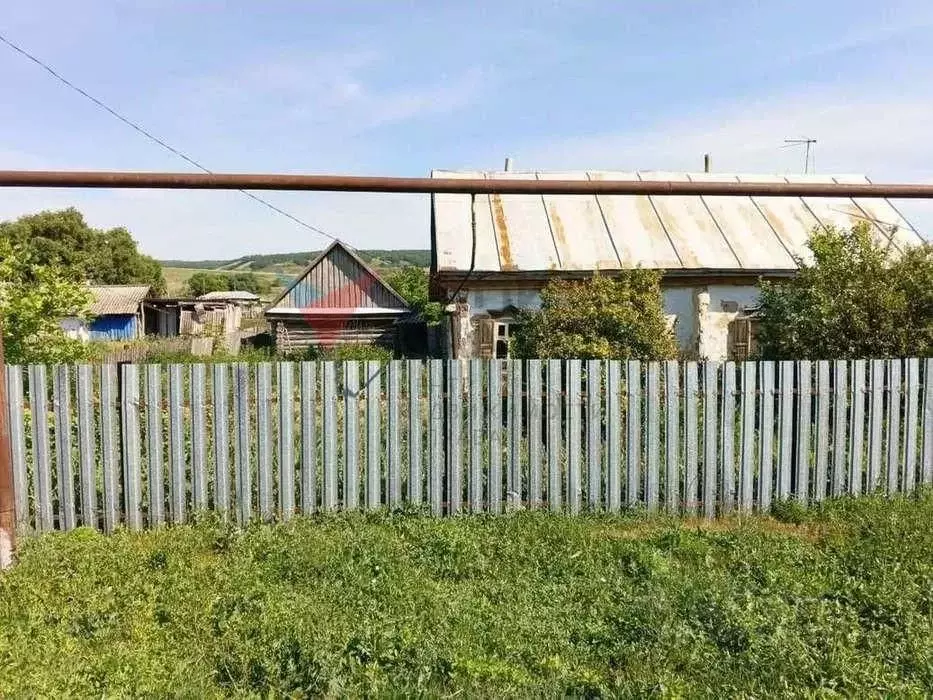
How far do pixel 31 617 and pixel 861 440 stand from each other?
6.13m

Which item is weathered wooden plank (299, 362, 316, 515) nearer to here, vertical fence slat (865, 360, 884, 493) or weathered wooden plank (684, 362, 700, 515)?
weathered wooden plank (684, 362, 700, 515)

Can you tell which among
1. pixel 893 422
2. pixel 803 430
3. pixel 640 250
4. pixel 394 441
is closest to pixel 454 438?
pixel 394 441

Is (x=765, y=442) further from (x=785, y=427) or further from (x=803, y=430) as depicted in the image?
(x=803, y=430)

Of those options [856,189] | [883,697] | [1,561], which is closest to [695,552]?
[883,697]

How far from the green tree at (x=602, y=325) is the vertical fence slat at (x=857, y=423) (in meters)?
3.52

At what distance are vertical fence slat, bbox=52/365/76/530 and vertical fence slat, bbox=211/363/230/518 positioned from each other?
107 cm

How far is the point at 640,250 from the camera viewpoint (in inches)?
515

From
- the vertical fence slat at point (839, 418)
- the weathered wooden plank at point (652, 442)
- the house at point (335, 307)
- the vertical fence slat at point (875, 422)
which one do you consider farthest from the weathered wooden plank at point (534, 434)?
the house at point (335, 307)

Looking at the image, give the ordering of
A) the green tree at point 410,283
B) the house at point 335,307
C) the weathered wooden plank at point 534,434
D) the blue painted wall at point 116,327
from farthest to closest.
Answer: the blue painted wall at point 116,327 → the green tree at point 410,283 → the house at point 335,307 → the weathered wooden plank at point 534,434

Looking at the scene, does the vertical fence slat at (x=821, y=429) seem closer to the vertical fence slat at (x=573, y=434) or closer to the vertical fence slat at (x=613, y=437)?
the vertical fence slat at (x=613, y=437)

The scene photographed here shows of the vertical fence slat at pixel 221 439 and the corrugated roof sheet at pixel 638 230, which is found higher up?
the corrugated roof sheet at pixel 638 230

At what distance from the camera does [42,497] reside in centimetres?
518

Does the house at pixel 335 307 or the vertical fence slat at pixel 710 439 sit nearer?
the vertical fence slat at pixel 710 439

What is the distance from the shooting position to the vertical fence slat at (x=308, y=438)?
5.33m
